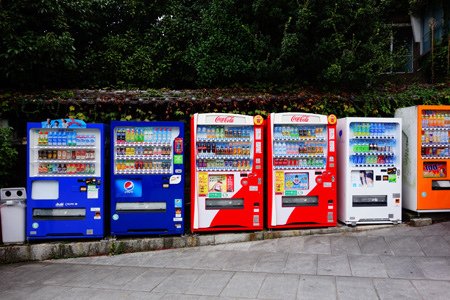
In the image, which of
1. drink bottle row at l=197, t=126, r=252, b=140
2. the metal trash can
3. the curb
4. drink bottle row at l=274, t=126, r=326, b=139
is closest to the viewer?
the curb

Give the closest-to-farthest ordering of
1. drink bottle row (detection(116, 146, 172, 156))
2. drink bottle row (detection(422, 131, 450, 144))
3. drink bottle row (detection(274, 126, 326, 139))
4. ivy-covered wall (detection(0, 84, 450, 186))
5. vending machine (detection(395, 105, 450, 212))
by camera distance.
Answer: drink bottle row (detection(116, 146, 172, 156)), drink bottle row (detection(274, 126, 326, 139)), vending machine (detection(395, 105, 450, 212)), drink bottle row (detection(422, 131, 450, 144)), ivy-covered wall (detection(0, 84, 450, 186))

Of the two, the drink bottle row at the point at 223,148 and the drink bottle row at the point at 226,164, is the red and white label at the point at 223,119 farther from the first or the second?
the drink bottle row at the point at 226,164

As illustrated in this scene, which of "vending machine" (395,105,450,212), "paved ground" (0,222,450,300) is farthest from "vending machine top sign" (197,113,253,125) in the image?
"vending machine" (395,105,450,212)

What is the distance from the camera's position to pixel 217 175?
7.83 meters

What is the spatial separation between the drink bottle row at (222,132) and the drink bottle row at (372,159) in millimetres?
2434

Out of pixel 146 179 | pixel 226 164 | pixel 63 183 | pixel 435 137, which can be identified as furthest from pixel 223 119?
pixel 435 137

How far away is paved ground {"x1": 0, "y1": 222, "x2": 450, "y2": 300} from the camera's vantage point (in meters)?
5.33

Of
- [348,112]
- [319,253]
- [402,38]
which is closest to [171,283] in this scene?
[319,253]

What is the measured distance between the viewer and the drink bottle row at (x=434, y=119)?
842cm

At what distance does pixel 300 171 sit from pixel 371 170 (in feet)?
5.22

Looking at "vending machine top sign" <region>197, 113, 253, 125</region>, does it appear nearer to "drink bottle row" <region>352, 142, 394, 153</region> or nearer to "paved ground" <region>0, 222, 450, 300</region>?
"drink bottle row" <region>352, 142, 394, 153</region>

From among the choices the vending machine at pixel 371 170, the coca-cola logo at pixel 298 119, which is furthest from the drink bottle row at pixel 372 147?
the coca-cola logo at pixel 298 119

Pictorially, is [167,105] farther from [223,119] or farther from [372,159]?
[372,159]

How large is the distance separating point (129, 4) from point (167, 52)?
2.57 m
